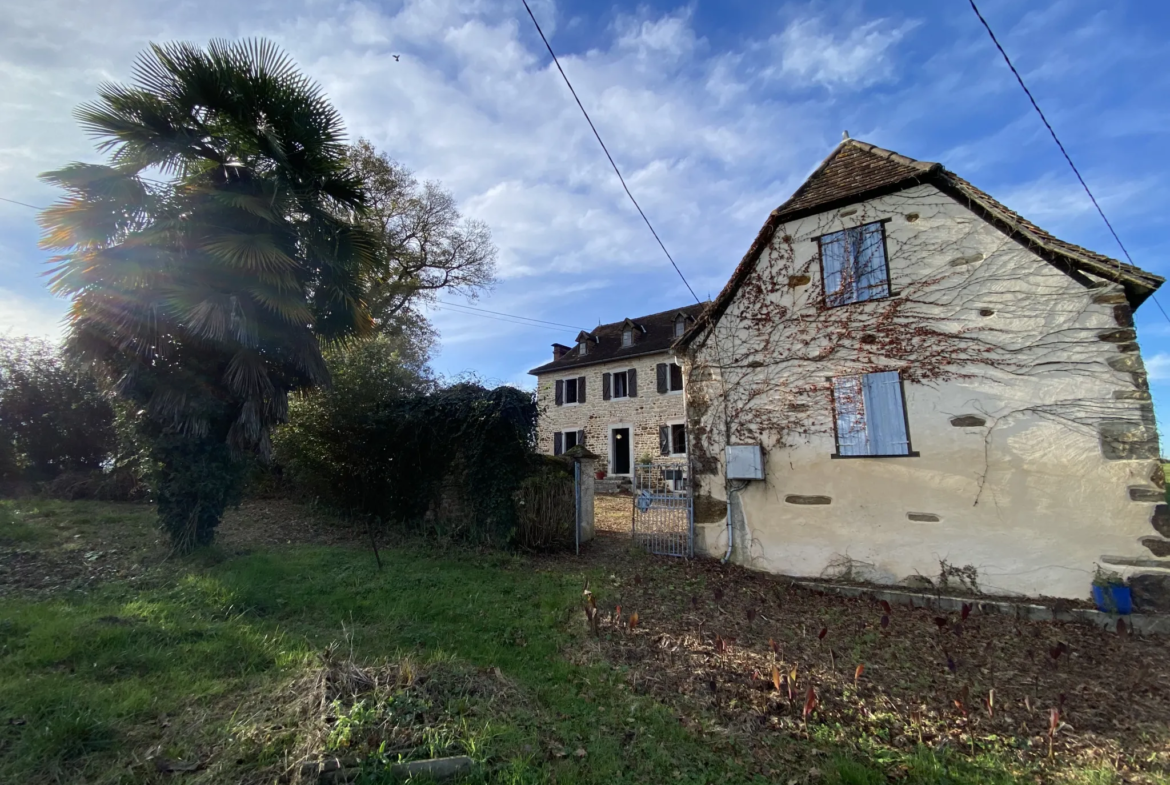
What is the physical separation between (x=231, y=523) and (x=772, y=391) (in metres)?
10.3

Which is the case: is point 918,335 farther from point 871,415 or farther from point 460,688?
point 460,688

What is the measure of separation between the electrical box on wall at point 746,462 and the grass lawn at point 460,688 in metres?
1.75

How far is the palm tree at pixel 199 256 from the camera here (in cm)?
645

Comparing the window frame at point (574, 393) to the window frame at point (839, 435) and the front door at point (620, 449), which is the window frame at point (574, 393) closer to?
the front door at point (620, 449)

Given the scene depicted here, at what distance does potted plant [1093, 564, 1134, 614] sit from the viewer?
5219mm

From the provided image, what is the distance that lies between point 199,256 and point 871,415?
9.80 m

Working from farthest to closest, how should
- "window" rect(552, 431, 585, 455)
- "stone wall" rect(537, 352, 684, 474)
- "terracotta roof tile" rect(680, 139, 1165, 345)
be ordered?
"window" rect(552, 431, 585, 455)
"stone wall" rect(537, 352, 684, 474)
"terracotta roof tile" rect(680, 139, 1165, 345)

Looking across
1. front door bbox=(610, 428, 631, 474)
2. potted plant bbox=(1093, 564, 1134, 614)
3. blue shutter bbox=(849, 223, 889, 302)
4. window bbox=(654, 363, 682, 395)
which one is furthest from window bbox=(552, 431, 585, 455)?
potted plant bbox=(1093, 564, 1134, 614)

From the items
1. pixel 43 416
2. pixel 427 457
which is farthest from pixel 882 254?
pixel 43 416

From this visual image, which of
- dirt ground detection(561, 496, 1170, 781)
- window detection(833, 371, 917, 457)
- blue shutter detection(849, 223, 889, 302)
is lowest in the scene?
dirt ground detection(561, 496, 1170, 781)

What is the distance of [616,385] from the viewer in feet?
67.8

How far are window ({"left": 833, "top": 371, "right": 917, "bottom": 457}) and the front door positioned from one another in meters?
13.2

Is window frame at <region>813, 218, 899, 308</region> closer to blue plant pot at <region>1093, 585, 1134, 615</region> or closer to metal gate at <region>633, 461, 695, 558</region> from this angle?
metal gate at <region>633, 461, 695, 558</region>

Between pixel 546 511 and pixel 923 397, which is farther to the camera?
pixel 546 511
